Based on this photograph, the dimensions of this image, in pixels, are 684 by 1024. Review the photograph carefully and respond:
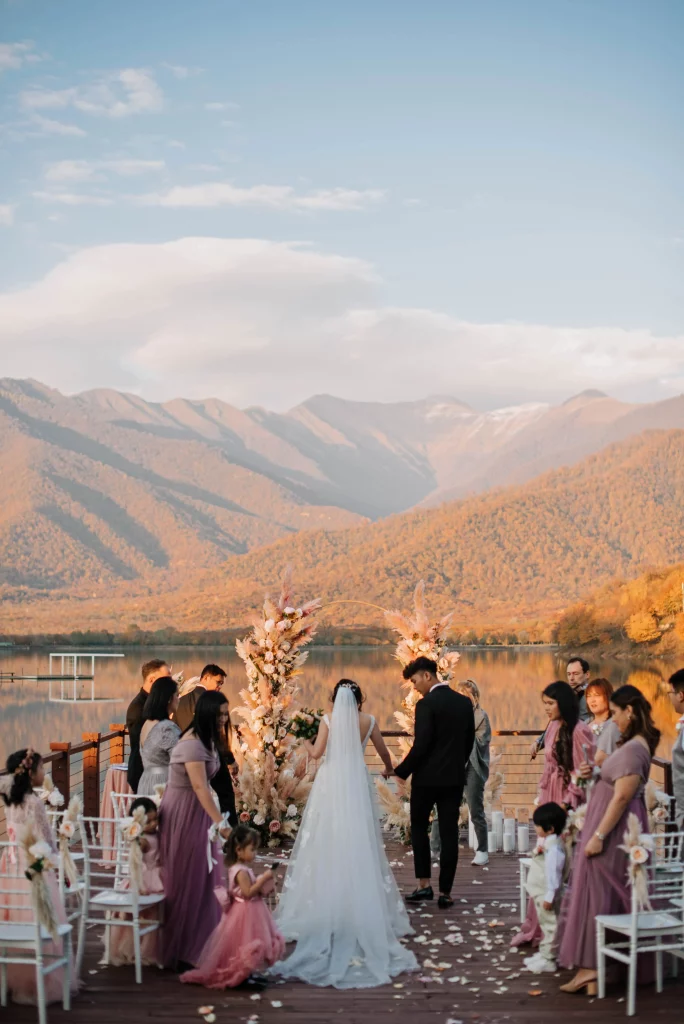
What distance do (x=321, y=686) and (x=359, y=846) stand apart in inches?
1916

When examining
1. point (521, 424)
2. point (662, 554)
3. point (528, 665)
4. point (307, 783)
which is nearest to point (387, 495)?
point (521, 424)

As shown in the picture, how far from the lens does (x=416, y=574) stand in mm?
68938

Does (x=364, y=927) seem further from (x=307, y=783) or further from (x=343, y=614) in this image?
(x=343, y=614)

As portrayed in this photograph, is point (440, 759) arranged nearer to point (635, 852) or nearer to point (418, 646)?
point (635, 852)

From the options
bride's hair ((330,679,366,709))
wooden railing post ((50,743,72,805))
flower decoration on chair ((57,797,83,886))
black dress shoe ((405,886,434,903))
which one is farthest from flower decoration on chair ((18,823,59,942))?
wooden railing post ((50,743,72,805))

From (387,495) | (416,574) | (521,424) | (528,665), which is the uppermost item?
(521,424)

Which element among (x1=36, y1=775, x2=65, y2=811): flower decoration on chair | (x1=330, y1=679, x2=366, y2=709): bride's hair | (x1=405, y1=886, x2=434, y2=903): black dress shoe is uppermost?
(x1=330, y1=679, x2=366, y2=709): bride's hair

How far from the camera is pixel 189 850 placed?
598 cm

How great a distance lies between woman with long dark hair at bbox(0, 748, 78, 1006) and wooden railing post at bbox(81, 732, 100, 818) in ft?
13.3

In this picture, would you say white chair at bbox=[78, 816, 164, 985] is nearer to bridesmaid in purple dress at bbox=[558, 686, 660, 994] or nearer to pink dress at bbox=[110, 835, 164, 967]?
pink dress at bbox=[110, 835, 164, 967]

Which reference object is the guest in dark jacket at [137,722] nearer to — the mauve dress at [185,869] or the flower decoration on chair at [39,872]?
the mauve dress at [185,869]

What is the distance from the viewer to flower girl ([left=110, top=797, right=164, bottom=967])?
598 cm

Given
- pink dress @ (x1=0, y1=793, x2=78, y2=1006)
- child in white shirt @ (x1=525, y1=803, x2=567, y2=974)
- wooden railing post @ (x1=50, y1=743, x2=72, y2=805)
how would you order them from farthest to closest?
wooden railing post @ (x1=50, y1=743, x2=72, y2=805) → child in white shirt @ (x1=525, y1=803, x2=567, y2=974) → pink dress @ (x1=0, y1=793, x2=78, y2=1006)

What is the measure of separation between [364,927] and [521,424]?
188509 mm
